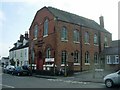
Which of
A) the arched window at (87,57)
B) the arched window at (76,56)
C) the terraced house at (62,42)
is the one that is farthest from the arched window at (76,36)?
the arched window at (87,57)

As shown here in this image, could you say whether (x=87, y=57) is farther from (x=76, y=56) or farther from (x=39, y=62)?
(x=39, y=62)

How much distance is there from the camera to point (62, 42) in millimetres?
34312

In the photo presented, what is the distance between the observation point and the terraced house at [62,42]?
3378 cm

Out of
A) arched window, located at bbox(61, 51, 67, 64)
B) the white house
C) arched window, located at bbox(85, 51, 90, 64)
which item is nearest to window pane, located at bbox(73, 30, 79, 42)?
arched window, located at bbox(85, 51, 90, 64)

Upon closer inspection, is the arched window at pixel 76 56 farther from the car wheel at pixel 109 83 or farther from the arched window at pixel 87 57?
the car wheel at pixel 109 83

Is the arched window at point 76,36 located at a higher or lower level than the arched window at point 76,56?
higher

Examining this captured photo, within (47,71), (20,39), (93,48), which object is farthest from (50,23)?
(20,39)

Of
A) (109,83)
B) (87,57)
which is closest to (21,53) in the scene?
(87,57)

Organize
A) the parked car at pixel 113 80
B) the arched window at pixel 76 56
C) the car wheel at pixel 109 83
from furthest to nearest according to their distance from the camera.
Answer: the arched window at pixel 76 56
the car wheel at pixel 109 83
the parked car at pixel 113 80

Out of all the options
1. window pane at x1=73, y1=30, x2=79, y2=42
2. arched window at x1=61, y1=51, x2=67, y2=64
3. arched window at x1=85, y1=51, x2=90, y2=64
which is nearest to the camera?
arched window at x1=61, y1=51, x2=67, y2=64

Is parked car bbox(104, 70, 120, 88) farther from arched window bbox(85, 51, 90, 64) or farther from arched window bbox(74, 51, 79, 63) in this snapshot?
arched window bbox(85, 51, 90, 64)

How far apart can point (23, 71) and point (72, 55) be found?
8.45 m

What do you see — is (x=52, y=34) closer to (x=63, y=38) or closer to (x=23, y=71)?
(x=63, y=38)

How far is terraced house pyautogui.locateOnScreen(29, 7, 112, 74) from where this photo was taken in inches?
1330
